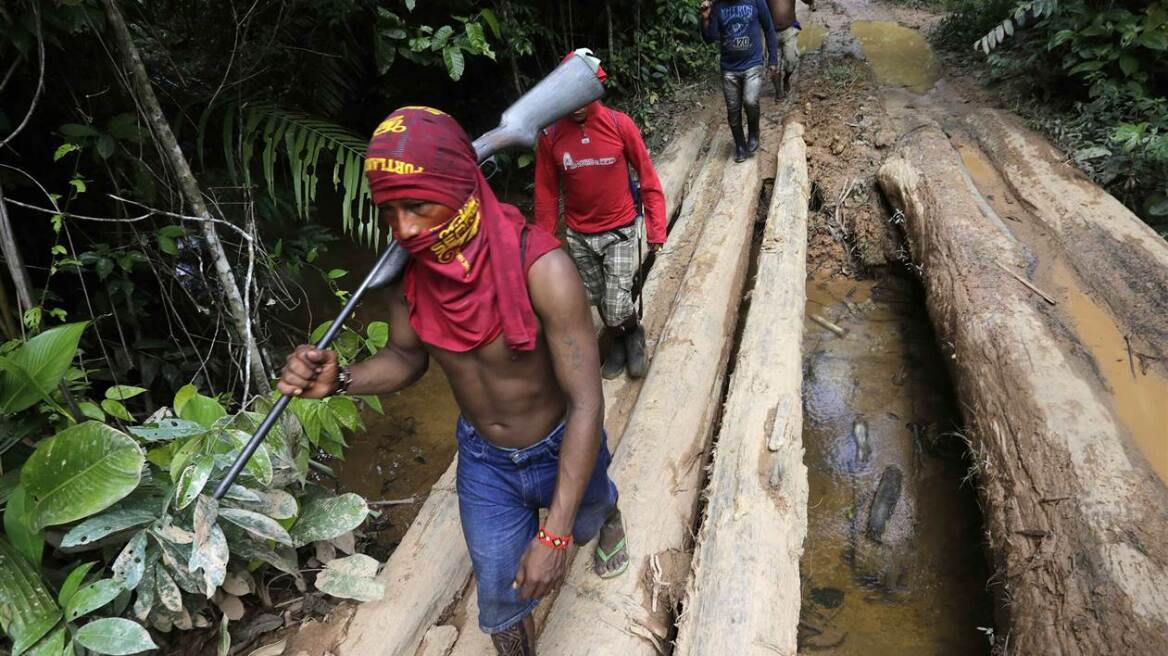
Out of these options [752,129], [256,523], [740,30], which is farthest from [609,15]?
[256,523]

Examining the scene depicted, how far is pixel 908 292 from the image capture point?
5305 mm

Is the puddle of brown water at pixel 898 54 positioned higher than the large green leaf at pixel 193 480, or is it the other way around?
the puddle of brown water at pixel 898 54

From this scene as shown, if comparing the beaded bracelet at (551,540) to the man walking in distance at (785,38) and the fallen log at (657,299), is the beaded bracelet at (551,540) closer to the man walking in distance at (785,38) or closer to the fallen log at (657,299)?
the fallen log at (657,299)

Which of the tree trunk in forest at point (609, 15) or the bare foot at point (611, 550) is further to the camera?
the tree trunk in forest at point (609, 15)

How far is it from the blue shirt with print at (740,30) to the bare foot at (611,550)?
461 cm

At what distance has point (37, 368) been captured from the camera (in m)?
1.95

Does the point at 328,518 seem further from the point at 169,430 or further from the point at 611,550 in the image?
the point at 611,550

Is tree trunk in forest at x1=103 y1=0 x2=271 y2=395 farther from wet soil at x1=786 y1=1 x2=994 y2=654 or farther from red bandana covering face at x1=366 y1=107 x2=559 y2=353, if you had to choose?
wet soil at x1=786 y1=1 x2=994 y2=654

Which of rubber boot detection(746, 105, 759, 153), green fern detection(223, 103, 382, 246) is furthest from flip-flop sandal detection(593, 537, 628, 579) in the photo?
rubber boot detection(746, 105, 759, 153)

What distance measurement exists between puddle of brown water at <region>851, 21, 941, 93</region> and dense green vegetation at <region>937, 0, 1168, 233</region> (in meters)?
1.08

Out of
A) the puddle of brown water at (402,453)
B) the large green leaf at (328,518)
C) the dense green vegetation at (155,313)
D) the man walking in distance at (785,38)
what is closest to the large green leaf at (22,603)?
the dense green vegetation at (155,313)

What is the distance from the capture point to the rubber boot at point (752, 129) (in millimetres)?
5816

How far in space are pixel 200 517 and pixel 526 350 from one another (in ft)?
3.61

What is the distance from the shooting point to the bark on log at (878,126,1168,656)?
2.13 metres
